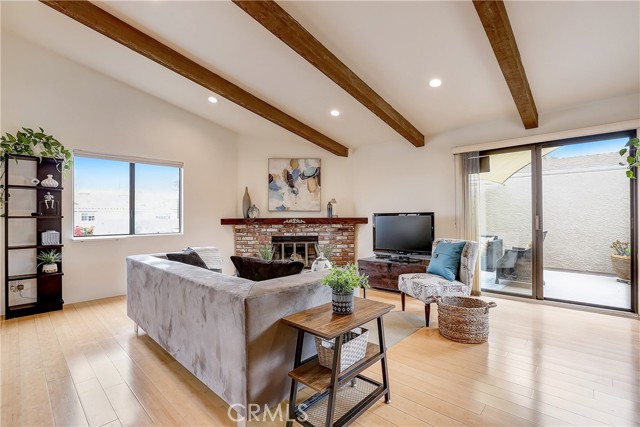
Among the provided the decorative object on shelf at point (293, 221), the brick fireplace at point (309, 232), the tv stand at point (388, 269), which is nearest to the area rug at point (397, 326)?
the tv stand at point (388, 269)

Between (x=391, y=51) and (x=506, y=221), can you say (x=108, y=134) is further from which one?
(x=506, y=221)

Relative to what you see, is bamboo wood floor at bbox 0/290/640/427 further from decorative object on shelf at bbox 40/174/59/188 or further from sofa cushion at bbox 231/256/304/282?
decorative object on shelf at bbox 40/174/59/188

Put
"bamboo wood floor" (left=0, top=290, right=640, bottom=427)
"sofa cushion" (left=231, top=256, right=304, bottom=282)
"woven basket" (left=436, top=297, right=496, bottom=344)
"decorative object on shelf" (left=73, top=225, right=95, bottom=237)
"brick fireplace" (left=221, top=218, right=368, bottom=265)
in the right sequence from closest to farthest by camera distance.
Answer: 1. "bamboo wood floor" (left=0, top=290, right=640, bottom=427)
2. "sofa cushion" (left=231, top=256, right=304, bottom=282)
3. "woven basket" (left=436, top=297, right=496, bottom=344)
4. "decorative object on shelf" (left=73, top=225, right=95, bottom=237)
5. "brick fireplace" (left=221, top=218, right=368, bottom=265)

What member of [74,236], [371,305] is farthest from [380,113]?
[74,236]

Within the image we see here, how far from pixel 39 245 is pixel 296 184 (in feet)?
12.4

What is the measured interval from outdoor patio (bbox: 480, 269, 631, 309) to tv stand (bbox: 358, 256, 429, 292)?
4.45 feet

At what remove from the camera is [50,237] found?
143 inches

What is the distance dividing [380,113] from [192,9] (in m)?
2.37

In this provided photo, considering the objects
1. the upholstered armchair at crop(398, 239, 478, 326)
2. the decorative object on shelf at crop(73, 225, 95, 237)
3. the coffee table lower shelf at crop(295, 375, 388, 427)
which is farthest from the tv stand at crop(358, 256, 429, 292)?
the decorative object on shelf at crop(73, 225, 95, 237)

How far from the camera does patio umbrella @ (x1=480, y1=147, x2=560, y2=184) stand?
155 inches

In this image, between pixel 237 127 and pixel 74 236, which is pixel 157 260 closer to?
pixel 74 236

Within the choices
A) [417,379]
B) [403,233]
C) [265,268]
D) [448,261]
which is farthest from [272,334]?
[403,233]

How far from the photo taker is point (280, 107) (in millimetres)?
4418

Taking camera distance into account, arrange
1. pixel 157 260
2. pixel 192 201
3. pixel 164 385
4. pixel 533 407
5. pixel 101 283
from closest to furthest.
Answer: pixel 533 407 → pixel 164 385 → pixel 157 260 → pixel 101 283 → pixel 192 201
